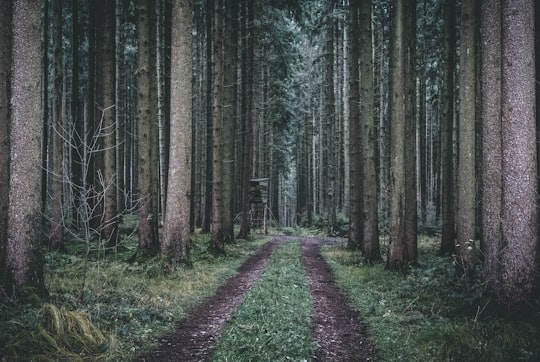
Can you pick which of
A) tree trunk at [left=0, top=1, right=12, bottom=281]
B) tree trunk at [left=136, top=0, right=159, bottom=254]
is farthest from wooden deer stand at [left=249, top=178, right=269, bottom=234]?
tree trunk at [left=0, top=1, right=12, bottom=281]

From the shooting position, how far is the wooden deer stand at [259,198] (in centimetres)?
2420

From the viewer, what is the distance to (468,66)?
27.7 feet

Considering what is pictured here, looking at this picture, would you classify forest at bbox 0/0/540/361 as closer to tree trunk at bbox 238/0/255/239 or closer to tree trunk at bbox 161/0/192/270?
tree trunk at bbox 161/0/192/270

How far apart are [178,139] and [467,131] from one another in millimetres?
6672

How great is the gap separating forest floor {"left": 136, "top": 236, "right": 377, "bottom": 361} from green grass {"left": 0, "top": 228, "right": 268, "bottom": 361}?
262 millimetres

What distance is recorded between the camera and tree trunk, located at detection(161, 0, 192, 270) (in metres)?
9.69

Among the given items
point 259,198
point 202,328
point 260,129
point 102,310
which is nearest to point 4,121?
point 102,310

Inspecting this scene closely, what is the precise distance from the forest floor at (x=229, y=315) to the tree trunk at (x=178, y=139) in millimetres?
1724

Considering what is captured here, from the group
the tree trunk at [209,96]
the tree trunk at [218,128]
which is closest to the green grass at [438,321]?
the tree trunk at [218,128]

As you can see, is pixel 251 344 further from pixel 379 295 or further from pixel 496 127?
pixel 496 127

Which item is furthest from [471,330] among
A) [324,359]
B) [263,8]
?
[263,8]

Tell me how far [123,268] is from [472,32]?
9.45 m

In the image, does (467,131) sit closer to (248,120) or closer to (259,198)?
(248,120)

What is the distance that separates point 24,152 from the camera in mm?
5840
